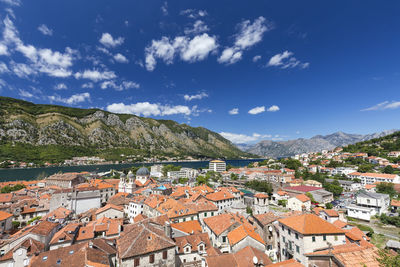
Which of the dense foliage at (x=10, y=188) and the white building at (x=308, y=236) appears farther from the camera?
the dense foliage at (x=10, y=188)

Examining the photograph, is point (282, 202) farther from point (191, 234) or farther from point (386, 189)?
point (191, 234)

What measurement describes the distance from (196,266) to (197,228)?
829cm

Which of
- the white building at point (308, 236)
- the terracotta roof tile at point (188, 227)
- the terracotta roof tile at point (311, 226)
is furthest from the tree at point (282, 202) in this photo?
the terracotta roof tile at point (311, 226)

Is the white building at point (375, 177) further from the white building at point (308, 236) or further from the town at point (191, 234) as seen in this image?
the white building at point (308, 236)

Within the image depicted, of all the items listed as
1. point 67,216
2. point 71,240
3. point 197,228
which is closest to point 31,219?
point 67,216

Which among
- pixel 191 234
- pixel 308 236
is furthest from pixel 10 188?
pixel 308 236

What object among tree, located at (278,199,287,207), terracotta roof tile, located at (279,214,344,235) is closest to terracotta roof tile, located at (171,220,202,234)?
terracotta roof tile, located at (279,214,344,235)

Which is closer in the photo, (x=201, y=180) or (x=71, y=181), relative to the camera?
(x=71, y=181)

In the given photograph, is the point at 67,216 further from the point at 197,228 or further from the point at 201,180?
the point at 201,180

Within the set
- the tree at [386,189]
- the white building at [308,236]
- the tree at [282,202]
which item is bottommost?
the tree at [282,202]

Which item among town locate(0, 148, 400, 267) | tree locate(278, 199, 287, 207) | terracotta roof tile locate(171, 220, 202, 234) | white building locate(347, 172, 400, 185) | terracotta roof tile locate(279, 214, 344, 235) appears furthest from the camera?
white building locate(347, 172, 400, 185)

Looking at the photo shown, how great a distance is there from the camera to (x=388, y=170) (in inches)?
3959

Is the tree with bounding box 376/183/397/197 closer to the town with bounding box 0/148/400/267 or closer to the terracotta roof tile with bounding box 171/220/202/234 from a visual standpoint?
the town with bounding box 0/148/400/267

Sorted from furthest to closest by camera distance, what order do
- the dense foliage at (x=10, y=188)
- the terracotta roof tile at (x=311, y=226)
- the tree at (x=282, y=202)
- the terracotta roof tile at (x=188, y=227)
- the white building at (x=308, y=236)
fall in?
the dense foliage at (x=10, y=188)
the tree at (x=282, y=202)
the terracotta roof tile at (x=188, y=227)
the terracotta roof tile at (x=311, y=226)
the white building at (x=308, y=236)
